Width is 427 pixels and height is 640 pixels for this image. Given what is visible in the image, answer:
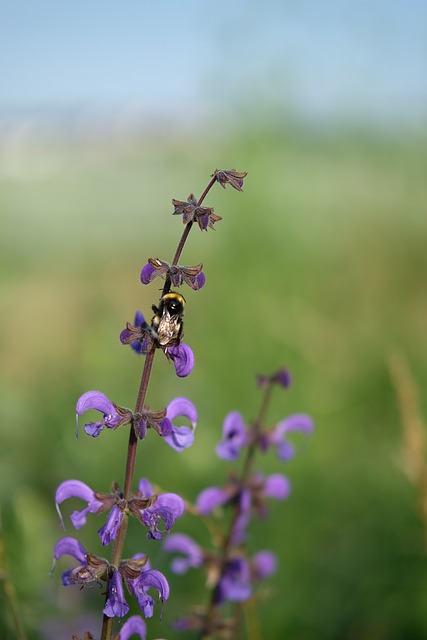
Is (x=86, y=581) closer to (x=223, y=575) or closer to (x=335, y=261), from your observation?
(x=223, y=575)

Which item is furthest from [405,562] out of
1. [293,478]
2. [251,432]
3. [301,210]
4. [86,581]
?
[301,210]

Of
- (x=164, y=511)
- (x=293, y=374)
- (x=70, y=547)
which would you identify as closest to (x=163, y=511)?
(x=164, y=511)

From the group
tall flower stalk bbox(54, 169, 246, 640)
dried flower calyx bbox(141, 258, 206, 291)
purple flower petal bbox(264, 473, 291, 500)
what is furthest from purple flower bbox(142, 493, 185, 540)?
purple flower petal bbox(264, 473, 291, 500)

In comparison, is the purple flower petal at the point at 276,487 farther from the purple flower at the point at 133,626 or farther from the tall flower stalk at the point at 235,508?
the purple flower at the point at 133,626

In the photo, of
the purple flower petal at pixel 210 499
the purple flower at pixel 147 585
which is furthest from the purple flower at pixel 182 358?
the purple flower petal at pixel 210 499

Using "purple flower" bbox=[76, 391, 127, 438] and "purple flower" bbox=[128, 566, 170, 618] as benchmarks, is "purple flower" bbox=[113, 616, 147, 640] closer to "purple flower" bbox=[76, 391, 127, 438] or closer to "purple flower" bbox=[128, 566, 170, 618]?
"purple flower" bbox=[128, 566, 170, 618]
